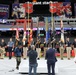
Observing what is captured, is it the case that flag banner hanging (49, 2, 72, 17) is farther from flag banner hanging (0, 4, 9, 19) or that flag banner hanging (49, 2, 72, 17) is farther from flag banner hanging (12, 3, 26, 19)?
flag banner hanging (0, 4, 9, 19)

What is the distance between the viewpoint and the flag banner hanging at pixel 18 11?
116 feet

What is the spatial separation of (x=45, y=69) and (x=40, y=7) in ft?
73.5

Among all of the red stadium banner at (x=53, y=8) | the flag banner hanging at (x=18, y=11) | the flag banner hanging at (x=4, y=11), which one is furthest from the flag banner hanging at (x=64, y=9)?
the flag banner hanging at (x=4, y=11)

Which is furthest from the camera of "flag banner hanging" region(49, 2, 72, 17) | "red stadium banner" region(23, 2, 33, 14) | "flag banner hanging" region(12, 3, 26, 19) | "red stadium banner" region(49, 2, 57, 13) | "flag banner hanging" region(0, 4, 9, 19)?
"flag banner hanging" region(0, 4, 9, 19)

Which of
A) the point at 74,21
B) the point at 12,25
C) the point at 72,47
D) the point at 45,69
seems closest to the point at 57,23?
the point at 74,21

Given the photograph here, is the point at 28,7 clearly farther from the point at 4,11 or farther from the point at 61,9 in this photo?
the point at 61,9

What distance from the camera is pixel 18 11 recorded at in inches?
1407

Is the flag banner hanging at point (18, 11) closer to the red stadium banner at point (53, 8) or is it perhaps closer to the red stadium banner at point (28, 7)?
the red stadium banner at point (28, 7)

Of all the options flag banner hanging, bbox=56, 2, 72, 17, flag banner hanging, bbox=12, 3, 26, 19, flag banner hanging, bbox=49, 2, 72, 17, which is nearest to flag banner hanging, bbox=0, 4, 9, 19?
flag banner hanging, bbox=12, 3, 26, 19

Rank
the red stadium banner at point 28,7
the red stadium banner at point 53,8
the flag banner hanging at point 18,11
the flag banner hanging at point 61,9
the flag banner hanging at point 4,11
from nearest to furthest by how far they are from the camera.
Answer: the red stadium banner at point 28,7 → the red stadium banner at point 53,8 → the flag banner hanging at point 61,9 → the flag banner hanging at point 18,11 → the flag banner hanging at point 4,11

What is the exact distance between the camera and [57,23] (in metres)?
32.3

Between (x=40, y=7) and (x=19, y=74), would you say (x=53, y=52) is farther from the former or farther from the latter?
(x=40, y=7)

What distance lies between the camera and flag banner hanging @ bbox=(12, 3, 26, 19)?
3522cm

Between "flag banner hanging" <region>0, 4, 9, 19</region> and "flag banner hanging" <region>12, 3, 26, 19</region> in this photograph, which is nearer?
"flag banner hanging" <region>12, 3, 26, 19</region>
